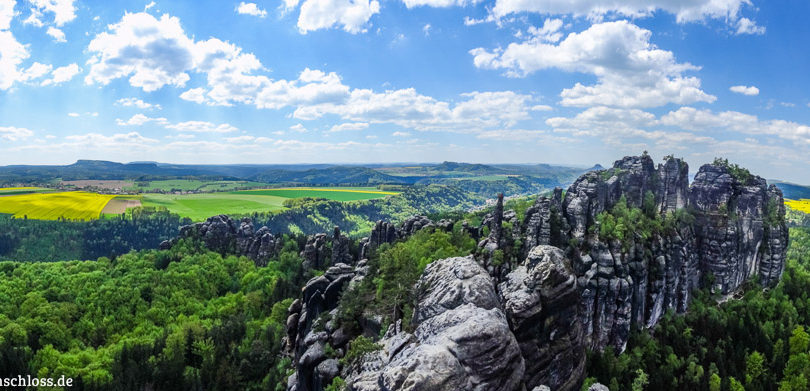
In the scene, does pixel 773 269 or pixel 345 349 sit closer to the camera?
pixel 345 349

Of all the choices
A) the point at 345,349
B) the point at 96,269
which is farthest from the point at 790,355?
the point at 96,269

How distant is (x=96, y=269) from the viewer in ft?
319

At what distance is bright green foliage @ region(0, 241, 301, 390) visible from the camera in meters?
58.0

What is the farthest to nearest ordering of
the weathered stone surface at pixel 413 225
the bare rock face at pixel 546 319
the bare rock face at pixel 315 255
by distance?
the bare rock face at pixel 315 255 → the weathered stone surface at pixel 413 225 → the bare rock face at pixel 546 319

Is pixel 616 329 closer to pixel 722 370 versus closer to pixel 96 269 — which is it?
pixel 722 370

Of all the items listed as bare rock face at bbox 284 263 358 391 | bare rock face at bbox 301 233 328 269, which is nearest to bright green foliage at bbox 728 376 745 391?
bare rock face at bbox 284 263 358 391

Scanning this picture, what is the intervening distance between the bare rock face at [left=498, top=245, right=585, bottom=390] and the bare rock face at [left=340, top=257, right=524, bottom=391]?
4126 mm

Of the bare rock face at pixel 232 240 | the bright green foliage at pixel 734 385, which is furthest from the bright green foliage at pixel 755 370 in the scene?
the bare rock face at pixel 232 240

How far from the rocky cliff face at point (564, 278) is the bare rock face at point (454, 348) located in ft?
0.26

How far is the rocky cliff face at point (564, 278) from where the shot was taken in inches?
941

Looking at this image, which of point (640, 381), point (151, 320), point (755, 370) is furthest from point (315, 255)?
point (755, 370)

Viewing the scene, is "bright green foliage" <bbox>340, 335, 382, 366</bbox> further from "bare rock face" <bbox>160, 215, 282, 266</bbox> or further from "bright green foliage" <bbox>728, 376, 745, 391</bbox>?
"bare rock face" <bbox>160, 215, 282, 266</bbox>

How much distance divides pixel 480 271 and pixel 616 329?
35859 millimetres

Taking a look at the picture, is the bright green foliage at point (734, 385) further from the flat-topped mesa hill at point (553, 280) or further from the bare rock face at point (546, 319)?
the bare rock face at point (546, 319)
